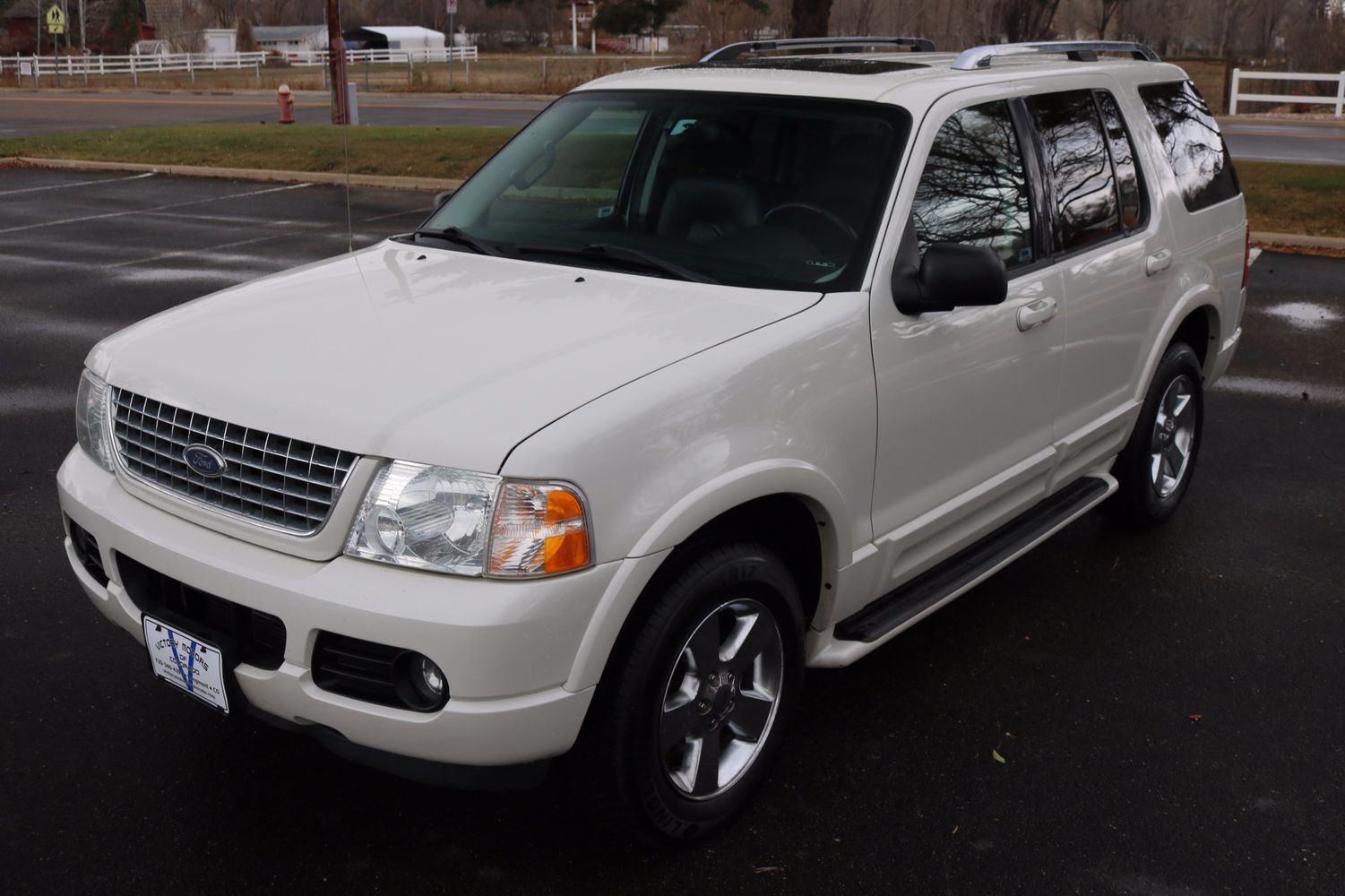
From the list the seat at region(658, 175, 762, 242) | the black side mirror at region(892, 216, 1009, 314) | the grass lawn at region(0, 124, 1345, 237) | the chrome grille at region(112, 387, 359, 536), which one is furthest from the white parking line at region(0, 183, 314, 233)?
the black side mirror at region(892, 216, 1009, 314)

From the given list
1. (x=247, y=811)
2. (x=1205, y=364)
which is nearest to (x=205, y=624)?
(x=247, y=811)

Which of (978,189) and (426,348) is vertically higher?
(978,189)

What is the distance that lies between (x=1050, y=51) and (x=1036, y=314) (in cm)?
128

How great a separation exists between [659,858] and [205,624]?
1.29 m

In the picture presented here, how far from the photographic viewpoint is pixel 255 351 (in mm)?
3348

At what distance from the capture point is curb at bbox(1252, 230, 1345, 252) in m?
13.0

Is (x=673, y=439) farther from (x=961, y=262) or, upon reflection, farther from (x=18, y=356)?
(x=18, y=356)

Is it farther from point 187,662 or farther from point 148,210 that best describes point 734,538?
point 148,210

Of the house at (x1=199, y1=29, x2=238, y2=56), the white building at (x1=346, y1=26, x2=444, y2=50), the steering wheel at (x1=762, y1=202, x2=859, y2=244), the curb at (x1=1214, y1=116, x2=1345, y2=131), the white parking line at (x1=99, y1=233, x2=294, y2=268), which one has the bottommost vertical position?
the white parking line at (x1=99, y1=233, x2=294, y2=268)

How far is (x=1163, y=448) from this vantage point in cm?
566

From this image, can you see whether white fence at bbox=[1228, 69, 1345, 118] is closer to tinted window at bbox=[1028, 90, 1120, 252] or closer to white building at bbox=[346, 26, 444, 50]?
tinted window at bbox=[1028, 90, 1120, 252]

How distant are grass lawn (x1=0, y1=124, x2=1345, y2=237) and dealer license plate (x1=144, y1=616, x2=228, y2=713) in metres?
13.0

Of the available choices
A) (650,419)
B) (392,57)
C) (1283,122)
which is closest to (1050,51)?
(650,419)

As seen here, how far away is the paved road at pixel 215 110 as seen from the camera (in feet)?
92.1
